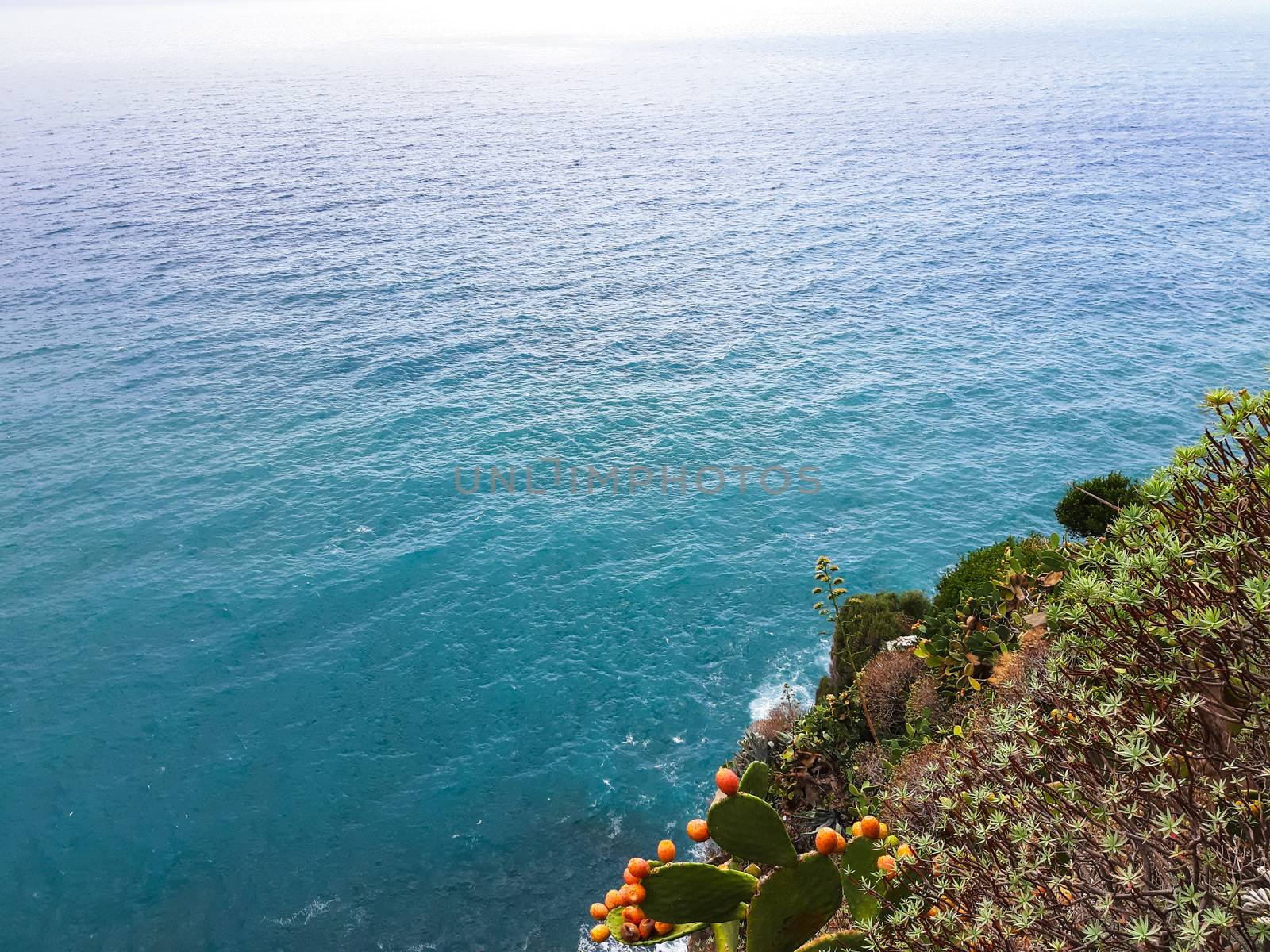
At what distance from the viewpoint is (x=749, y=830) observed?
30.8ft

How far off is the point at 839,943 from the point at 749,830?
1.75 meters

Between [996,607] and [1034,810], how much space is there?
591 inches

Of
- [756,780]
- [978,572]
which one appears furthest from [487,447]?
[756,780]

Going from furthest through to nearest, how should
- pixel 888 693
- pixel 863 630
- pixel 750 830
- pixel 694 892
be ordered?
pixel 863 630 → pixel 888 693 → pixel 694 892 → pixel 750 830

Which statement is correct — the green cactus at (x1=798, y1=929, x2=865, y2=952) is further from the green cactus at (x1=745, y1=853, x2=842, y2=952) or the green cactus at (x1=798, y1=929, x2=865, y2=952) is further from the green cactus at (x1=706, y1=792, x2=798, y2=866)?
the green cactus at (x1=706, y1=792, x2=798, y2=866)

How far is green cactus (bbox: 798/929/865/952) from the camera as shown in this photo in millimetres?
9672

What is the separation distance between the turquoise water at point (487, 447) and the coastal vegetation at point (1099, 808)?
68.5 feet

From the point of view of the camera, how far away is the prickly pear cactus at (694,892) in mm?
9461

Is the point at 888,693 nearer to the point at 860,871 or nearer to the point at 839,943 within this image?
the point at 839,943

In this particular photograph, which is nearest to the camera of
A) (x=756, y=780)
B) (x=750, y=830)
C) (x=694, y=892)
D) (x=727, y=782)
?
(x=727, y=782)

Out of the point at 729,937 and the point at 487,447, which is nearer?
the point at 729,937

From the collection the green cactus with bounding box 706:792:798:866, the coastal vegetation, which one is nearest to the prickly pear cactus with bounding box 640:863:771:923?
the coastal vegetation

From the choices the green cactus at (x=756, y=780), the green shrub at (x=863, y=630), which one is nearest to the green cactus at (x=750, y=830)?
the green cactus at (x=756, y=780)

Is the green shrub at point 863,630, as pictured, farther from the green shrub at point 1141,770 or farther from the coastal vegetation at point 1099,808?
the green shrub at point 1141,770
